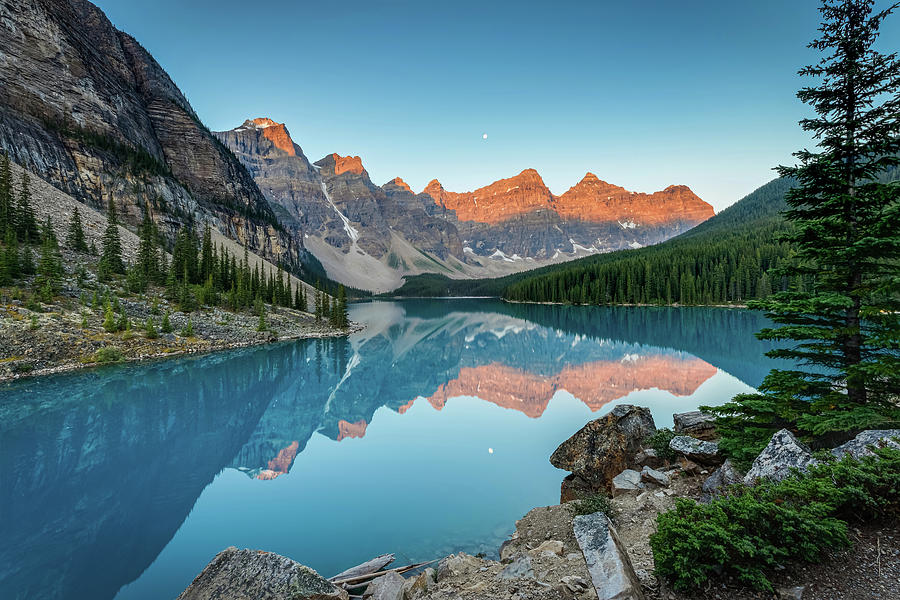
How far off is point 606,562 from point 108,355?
39.6 metres

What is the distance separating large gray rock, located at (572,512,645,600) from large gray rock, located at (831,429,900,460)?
Answer: 3914 mm

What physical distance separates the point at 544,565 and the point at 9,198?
60.9 metres

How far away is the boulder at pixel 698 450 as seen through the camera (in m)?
8.82

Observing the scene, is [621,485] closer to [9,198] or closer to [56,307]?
[56,307]

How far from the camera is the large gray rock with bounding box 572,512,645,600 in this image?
433 cm

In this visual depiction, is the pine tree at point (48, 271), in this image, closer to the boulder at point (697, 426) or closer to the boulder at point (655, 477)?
the boulder at point (655, 477)

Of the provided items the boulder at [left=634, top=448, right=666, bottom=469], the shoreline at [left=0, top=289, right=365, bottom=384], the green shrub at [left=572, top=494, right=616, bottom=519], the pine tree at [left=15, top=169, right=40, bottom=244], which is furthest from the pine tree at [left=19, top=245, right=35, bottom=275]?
the boulder at [left=634, top=448, right=666, bottom=469]

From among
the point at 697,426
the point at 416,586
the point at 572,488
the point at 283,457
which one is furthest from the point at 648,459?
the point at 283,457

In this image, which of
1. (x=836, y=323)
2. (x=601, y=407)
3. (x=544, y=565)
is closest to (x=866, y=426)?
(x=836, y=323)

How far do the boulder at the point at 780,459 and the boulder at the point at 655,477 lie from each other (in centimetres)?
238

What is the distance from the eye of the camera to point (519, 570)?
5879mm

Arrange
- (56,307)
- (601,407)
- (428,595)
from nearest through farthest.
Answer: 1. (428,595)
2. (601,407)
3. (56,307)

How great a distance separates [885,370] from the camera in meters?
6.85

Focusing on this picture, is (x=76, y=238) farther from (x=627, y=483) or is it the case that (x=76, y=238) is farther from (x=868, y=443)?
(x=868, y=443)
